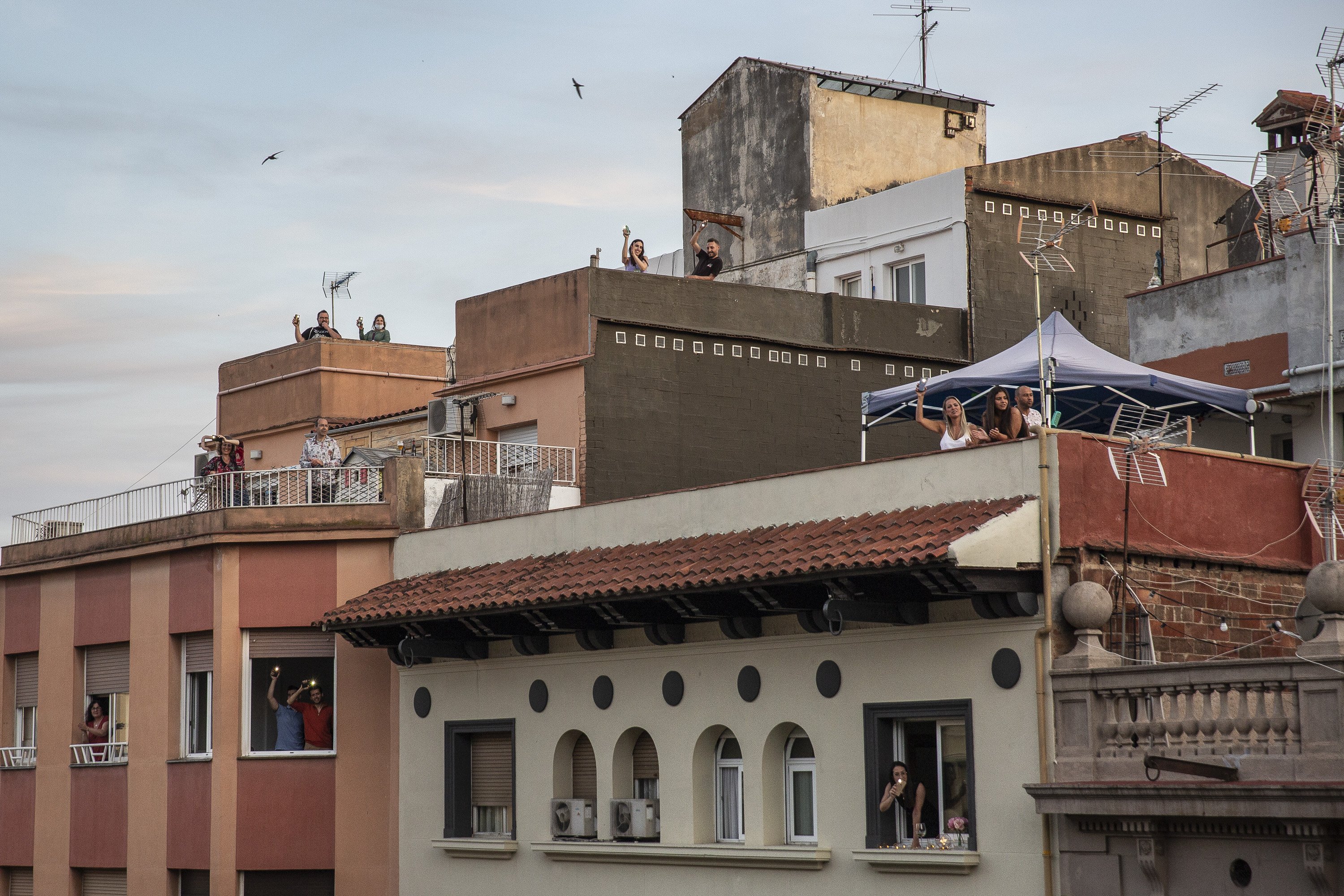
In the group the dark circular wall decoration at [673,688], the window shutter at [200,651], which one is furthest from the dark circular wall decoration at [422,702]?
the dark circular wall decoration at [673,688]

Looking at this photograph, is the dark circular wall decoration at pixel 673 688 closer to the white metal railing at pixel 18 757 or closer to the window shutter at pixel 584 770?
the window shutter at pixel 584 770

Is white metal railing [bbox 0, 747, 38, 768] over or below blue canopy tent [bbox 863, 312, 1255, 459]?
below

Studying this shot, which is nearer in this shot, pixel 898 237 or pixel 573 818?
pixel 573 818

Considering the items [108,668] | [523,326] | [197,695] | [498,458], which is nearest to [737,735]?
[498,458]

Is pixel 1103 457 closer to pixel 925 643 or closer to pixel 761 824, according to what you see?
pixel 925 643

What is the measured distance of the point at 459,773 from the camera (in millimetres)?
Answer: 21609

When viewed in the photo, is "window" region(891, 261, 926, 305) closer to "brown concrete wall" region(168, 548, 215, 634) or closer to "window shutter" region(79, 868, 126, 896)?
"brown concrete wall" region(168, 548, 215, 634)

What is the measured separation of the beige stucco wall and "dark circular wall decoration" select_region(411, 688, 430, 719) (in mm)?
99

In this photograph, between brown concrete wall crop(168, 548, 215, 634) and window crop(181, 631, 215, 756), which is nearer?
brown concrete wall crop(168, 548, 215, 634)

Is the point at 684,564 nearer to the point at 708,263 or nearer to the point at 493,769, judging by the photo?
the point at 493,769

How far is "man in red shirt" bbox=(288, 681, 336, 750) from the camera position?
2255 cm

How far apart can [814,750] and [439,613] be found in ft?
15.8

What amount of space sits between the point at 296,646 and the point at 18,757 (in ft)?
20.8

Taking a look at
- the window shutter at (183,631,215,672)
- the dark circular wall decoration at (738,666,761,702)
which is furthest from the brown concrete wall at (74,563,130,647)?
the dark circular wall decoration at (738,666,761,702)
